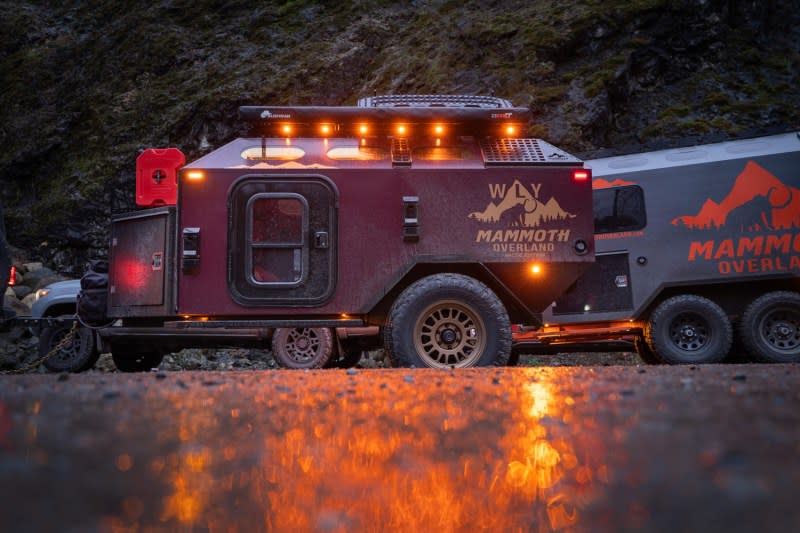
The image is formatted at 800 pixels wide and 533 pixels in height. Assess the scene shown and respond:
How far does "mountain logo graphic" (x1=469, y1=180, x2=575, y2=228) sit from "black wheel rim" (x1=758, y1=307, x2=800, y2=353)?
486 cm

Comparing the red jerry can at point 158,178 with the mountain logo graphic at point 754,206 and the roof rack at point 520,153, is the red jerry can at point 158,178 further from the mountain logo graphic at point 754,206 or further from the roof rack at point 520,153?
the mountain logo graphic at point 754,206

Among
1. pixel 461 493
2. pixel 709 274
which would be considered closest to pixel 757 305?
pixel 709 274

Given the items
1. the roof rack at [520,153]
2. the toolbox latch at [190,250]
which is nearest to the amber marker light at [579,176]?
the roof rack at [520,153]

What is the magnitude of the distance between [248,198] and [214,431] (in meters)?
3.78

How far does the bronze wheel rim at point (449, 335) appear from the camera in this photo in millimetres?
4824

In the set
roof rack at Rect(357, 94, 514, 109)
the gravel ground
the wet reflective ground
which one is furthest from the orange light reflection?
the gravel ground

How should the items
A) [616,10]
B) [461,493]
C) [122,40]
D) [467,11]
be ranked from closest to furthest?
[461,493] < [616,10] < [467,11] < [122,40]

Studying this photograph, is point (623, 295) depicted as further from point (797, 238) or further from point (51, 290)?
point (51, 290)

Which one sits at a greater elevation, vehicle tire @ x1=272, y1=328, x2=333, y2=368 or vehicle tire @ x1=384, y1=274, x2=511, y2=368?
vehicle tire @ x1=384, y1=274, x2=511, y2=368

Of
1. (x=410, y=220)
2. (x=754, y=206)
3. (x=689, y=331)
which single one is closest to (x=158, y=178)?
(x=410, y=220)

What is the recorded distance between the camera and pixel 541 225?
17.2 feet

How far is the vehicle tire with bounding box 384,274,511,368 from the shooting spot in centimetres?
477

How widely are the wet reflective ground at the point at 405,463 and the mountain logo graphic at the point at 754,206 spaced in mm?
6899

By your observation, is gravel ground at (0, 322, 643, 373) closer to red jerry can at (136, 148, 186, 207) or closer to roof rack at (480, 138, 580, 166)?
red jerry can at (136, 148, 186, 207)
